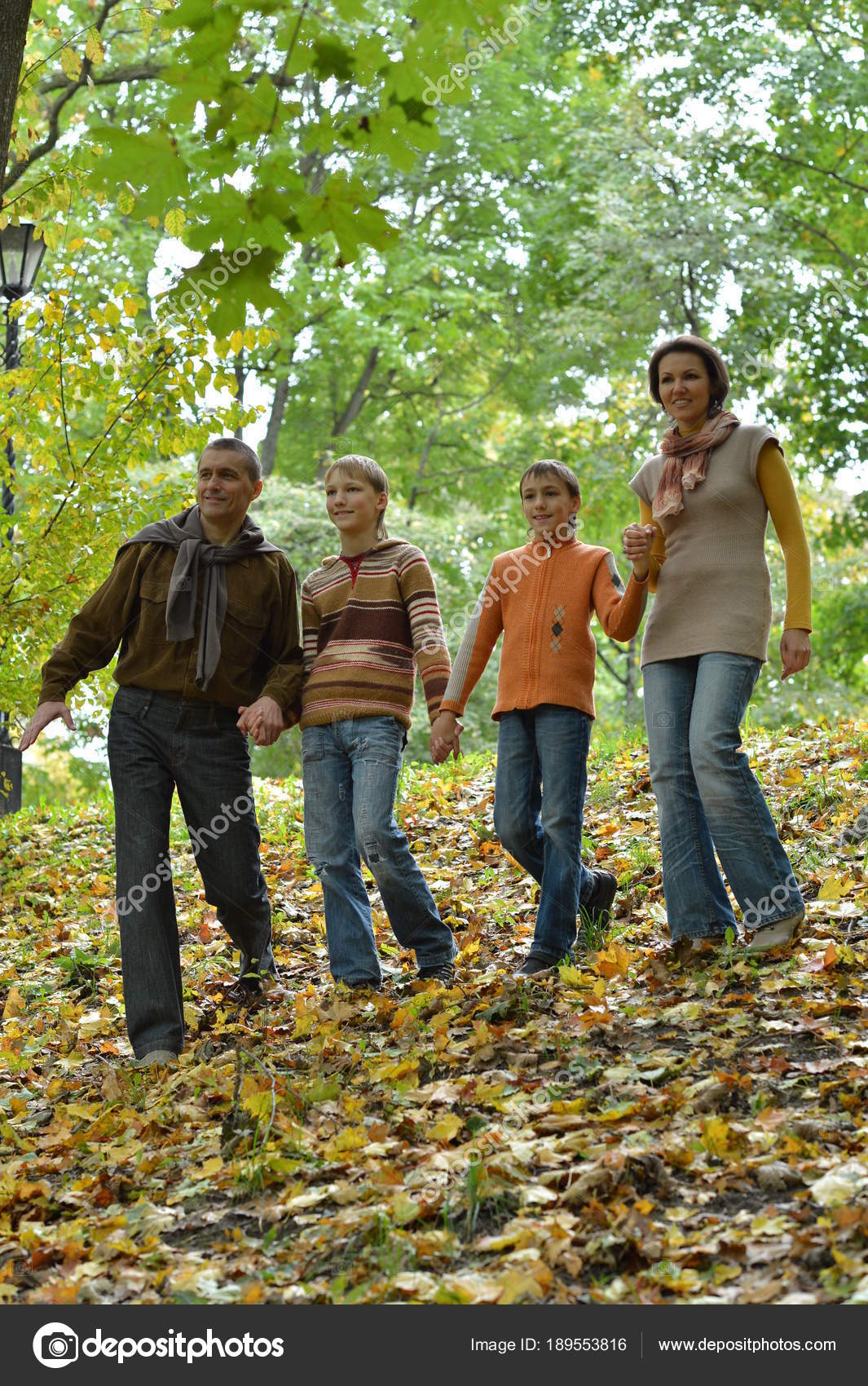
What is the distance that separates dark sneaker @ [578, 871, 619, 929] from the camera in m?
5.02

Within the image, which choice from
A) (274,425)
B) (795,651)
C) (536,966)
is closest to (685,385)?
(795,651)

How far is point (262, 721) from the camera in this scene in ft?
14.8

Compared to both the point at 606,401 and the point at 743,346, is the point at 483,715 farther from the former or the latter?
the point at 743,346

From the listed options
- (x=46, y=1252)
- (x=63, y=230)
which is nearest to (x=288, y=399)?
(x=63, y=230)

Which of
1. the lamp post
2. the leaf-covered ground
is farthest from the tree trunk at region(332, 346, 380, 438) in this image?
the leaf-covered ground

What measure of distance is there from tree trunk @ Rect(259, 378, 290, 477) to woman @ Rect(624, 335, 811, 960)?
15.9 meters

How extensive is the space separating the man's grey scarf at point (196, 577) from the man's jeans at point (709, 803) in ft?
5.21

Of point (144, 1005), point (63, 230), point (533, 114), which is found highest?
point (533, 114)

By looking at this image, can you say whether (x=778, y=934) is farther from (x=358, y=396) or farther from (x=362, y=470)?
(x=358, y=396)

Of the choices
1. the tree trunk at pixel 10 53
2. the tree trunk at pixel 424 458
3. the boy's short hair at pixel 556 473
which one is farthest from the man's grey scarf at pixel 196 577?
the tree trunk at pixel 424 458

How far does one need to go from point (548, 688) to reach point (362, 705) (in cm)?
70

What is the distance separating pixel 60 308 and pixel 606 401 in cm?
1297

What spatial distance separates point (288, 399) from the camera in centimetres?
2212
